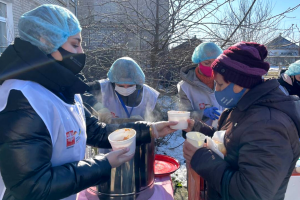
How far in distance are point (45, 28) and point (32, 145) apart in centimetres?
71

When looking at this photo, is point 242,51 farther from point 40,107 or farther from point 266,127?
point 40,107

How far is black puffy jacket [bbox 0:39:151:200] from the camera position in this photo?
1.02 meters

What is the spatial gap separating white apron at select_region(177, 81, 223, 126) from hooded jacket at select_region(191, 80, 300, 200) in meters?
1.56

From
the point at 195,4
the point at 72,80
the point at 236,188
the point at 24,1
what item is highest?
the point at 24,1

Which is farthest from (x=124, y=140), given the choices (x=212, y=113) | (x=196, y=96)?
(x=196, y=96)

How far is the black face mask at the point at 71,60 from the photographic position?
1.37 meters

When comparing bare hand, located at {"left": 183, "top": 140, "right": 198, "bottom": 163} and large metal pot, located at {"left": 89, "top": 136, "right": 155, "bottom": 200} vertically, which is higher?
bare hand, located at {"left": 183, "top": 140, "right": 198, "bottom": 163}

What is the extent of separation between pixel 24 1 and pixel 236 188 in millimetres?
9745

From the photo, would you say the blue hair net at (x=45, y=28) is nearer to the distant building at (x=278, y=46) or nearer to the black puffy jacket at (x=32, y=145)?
the black puffy jacket at (x=32, y=145)

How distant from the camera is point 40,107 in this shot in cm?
112

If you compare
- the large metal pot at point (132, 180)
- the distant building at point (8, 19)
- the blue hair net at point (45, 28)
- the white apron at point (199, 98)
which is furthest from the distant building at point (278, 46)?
the distant building at point (8, 19)

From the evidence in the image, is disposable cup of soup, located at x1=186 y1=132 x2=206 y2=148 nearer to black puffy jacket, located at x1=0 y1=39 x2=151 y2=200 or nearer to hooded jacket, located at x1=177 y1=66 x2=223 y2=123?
black puffy jacket, located at x1=0 y1=39 x2=151 y2=200

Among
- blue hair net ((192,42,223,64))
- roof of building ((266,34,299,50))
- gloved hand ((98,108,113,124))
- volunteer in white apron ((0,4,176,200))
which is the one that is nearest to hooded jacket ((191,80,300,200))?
volunteer in white apron ((0,4,176,200))

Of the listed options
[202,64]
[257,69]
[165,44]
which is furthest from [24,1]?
[257,69]
